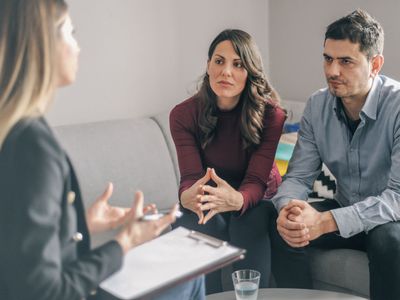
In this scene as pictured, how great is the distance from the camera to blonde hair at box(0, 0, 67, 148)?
942mm

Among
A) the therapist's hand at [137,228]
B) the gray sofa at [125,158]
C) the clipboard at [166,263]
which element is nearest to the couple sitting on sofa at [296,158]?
the gray sofa at [125,158]

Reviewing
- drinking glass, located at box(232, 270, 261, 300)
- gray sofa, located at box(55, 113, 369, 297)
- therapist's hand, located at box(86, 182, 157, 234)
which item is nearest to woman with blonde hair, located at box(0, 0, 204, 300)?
therapist's hand, located at box(86, 182, 157, 234)

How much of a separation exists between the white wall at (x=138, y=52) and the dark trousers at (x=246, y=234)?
2.89 ft

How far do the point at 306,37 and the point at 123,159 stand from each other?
1126 mm

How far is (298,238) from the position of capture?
1.72 m

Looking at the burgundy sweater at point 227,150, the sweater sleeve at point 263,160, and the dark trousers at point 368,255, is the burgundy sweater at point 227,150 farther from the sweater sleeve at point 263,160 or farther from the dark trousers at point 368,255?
the dark trousers at point 368,255

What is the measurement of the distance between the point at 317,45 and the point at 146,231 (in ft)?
6.53

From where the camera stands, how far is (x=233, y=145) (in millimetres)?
1979

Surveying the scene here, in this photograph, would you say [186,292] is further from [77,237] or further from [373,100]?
[373,100]

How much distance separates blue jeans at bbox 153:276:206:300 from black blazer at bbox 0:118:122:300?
30 centimetres

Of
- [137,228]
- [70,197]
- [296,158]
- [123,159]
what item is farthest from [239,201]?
[70,197]

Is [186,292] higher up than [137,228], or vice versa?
[137,228]

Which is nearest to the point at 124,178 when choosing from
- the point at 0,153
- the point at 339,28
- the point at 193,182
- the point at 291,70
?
the point at 193,182

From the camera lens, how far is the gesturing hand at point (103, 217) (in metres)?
1.16
